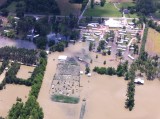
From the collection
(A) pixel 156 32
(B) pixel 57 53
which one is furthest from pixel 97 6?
(B) pixel 57 53

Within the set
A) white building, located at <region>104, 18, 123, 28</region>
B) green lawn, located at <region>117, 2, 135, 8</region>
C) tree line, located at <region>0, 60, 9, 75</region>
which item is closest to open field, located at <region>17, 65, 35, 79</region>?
tree line, located at <region>0, 60, 9, 75</region>

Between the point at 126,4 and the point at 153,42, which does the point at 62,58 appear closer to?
the point at 153,42

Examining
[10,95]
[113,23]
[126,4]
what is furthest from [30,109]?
[126,4]

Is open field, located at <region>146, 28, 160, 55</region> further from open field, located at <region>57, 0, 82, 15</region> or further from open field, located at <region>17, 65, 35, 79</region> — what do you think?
open field, located at <region>17, 65, 35, 79</region>

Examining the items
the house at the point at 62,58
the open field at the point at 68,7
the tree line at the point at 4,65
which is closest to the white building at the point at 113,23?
the open field at the point at 68,7

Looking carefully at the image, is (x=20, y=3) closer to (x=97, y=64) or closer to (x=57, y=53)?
(x=57, y=53)
